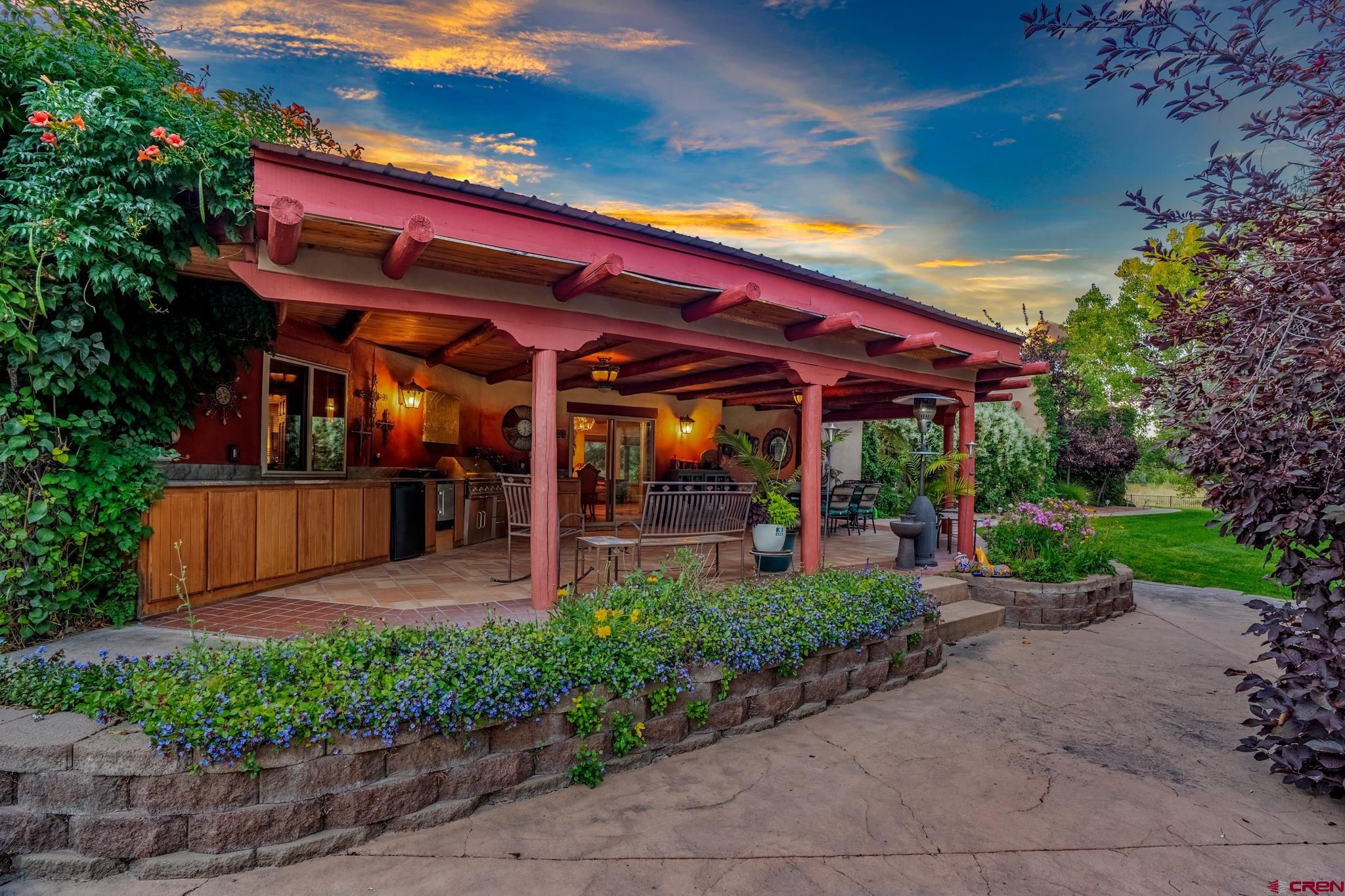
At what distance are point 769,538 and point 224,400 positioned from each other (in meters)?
4.72

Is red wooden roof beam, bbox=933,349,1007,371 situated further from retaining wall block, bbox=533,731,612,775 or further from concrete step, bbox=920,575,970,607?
retaining wall block, bbox=533,731,612,775

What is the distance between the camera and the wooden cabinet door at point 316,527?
5188 mm

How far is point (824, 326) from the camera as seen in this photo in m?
5.54

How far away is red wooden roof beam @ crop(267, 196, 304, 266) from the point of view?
312 centimetres

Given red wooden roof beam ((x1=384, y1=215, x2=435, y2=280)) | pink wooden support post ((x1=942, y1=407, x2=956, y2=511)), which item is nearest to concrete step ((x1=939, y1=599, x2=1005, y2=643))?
pink wooden support post ((x1=942, y1=407, x2=956, y2=511))

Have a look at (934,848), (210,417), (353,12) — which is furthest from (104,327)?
(934,848)

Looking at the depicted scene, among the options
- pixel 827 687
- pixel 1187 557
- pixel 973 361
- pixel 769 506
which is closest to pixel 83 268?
pixel 827 687

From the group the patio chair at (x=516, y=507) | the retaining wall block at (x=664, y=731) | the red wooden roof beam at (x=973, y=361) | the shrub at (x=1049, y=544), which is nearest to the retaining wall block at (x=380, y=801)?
the retaining wall block at (x=664, y=731)

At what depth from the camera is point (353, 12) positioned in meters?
5.71

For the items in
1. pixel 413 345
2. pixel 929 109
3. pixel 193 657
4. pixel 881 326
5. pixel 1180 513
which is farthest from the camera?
pixel 1180 513

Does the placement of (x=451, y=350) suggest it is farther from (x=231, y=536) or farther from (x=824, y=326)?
(x=824, y=326)

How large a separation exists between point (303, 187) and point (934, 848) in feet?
14.1

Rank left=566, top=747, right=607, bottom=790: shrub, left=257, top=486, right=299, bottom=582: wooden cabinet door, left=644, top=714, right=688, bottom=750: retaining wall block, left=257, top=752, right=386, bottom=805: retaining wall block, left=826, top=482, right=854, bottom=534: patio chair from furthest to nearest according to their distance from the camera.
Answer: left=826, top=482, right=854, bottom=534: patio chair, left=257, top=486, right=299, bottom=582: wooden cabinet door, left=644, top=714, right=688, bottom=750: retaining wall block, left=566, top=747, right=607, bottom=790: shrub, left=257, top=752, right=386, bottom=805: retaining wall block

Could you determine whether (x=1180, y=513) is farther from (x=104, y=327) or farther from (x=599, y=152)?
(x=104, y=327)
